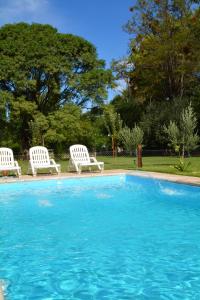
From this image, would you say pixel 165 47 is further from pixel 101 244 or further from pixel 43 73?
pixel 101 244

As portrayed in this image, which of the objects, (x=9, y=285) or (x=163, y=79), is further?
(x=163, y=79)

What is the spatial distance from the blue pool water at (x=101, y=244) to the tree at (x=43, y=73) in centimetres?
1507

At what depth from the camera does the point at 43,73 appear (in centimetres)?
2531

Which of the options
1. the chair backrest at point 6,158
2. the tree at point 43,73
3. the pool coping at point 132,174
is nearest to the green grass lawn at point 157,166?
the pool coping at point 132,174

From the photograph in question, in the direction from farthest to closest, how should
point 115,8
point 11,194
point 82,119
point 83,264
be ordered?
point 82,119
point 115,8
point 11,194
point 83,264

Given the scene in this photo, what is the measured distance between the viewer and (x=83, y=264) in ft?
14.7

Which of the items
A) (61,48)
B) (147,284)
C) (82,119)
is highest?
(61,48)

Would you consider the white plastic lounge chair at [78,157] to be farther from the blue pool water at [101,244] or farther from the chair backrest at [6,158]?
the blue pool water at [101,244]

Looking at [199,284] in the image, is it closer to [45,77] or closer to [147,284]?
[147,284]

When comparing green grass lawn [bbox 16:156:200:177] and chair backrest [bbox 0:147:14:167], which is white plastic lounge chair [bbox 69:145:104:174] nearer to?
green grass lawn [bbox 16:156:200:177]

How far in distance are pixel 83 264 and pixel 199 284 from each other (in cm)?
142

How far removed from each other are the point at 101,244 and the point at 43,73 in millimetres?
21324

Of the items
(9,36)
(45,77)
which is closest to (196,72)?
(45,77)

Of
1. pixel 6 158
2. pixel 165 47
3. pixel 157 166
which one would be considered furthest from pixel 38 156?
pixel 165 47
